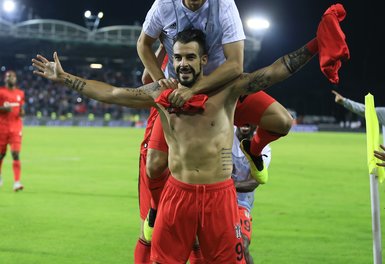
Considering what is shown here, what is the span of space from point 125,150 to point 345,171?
9.21m

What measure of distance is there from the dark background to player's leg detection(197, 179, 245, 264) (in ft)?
167

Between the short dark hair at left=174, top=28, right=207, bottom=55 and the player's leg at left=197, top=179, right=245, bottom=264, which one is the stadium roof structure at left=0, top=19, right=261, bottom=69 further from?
the player's leg at left=197, top=179, right=245, bottom=264

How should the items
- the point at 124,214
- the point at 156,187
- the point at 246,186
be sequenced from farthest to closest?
1. the point at 124,214
2. the point at 246,186
3. the point at 156,187

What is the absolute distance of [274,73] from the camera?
4547 mm

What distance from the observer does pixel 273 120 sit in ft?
17.2

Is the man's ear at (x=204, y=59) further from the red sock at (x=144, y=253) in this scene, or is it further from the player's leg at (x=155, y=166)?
the red sock at (x=144, y=253)

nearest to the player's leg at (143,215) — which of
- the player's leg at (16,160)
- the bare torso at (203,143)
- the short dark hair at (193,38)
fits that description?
the bare torso at (203,143)

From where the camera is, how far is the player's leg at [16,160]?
12874mm

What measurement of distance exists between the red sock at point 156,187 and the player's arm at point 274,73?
110cm

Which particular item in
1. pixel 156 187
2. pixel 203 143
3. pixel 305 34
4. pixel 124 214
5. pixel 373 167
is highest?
pixel 305 34

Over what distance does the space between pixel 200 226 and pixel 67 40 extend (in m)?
48.8

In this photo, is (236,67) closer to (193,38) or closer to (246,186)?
(193,38)

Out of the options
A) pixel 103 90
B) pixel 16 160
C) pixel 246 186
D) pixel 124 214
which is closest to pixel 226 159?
pixel 103 90

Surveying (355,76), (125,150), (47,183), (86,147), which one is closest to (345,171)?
(47,183)
